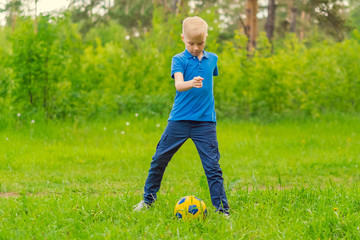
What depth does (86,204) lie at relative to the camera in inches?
154

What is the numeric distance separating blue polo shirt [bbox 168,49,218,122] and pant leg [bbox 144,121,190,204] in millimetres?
89

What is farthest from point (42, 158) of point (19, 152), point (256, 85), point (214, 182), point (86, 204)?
point (256, 85)

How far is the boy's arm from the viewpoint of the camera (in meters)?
3.24

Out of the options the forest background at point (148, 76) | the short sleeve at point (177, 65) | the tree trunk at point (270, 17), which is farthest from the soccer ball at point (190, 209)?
the tree trunk at point (270, 17)

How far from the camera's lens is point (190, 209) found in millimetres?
3576

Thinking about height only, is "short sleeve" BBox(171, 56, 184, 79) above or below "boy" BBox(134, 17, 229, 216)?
above

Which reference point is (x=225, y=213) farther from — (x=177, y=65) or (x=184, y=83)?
(x=177, y=65)

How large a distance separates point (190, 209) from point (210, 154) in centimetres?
50

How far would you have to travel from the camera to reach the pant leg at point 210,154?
11.9 ft

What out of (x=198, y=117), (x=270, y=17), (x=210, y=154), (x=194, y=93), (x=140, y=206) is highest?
(x=270, y=17)

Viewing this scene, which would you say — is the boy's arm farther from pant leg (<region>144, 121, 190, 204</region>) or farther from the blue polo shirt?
pant leg (<region>144, 121, 190, 204</region>)

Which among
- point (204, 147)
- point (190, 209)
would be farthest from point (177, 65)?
point (190, 209)

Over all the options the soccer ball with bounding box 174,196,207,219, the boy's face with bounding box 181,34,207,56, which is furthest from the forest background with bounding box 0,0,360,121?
the soccer ball with bounding box 174,196,207,219

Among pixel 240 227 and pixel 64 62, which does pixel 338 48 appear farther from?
pixel 240 227
